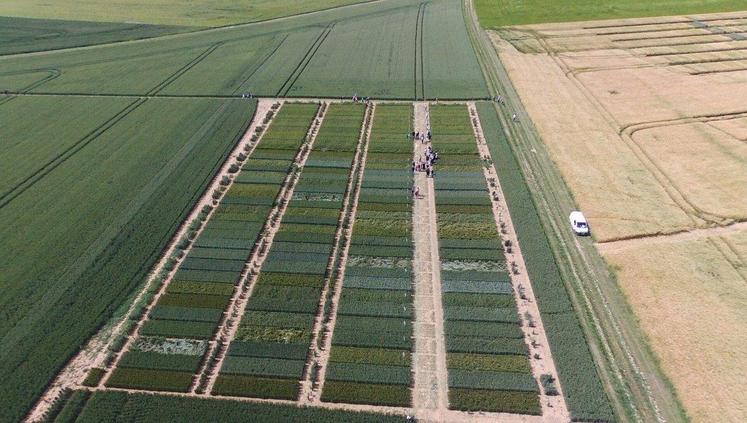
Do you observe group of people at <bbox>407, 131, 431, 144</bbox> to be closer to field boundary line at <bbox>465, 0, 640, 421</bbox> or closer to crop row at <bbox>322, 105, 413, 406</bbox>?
crop row at <bbox>322, 105, 413, 406</bbox>

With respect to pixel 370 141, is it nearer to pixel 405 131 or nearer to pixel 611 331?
pixel 405 131

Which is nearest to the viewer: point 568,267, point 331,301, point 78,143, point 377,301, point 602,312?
point 602,312

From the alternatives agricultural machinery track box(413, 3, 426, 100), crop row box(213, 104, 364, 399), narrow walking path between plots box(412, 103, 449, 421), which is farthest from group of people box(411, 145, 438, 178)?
agricultural machinery track box(413, 3, 426, 100)

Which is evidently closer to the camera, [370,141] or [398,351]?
[398,351]

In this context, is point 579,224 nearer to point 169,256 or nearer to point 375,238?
point 375,238

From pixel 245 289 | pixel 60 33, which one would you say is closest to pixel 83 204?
pixel 245 289

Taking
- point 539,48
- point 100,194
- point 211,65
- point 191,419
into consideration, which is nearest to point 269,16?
point 211,65
